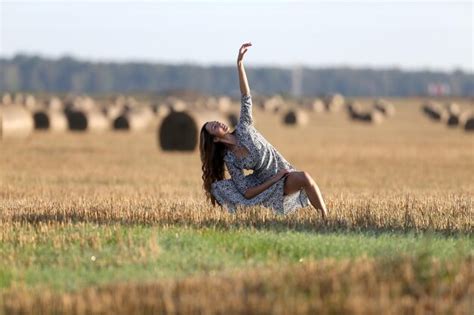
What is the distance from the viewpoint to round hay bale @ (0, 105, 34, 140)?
3259 cm

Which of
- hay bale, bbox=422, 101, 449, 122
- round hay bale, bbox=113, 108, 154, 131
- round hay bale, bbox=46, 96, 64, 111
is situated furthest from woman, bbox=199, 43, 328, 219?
hay bale, bbox=422, 101, 449, 122

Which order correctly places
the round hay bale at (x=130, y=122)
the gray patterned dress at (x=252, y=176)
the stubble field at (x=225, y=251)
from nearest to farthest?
the stubble field at (x=225, y=251), the gray patterned dress at (x=252, y=176), the round hay bale at (x=130, y=122)

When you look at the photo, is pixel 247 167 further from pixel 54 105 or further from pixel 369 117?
pixel 54 105

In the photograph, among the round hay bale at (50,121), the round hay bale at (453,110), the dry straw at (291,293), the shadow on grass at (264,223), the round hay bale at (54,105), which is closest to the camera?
the dry straw at (291,293)

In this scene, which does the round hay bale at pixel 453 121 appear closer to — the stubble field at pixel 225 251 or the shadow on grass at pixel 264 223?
the stubble field at pixel 225 251

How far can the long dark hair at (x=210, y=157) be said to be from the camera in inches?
471

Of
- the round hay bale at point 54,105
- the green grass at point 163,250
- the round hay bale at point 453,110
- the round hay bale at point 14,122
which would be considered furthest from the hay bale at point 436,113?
the green grass at point 163,250

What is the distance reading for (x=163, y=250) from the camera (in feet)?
31.8

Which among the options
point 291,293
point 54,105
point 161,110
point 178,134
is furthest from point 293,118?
point 291,293

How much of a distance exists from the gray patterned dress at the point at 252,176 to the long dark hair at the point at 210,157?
7cm

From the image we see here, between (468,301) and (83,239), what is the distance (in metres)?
3.91

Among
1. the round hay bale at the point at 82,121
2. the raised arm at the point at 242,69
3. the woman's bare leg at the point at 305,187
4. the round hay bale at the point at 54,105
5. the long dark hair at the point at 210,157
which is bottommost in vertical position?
the round hay bale at the point at 54,105

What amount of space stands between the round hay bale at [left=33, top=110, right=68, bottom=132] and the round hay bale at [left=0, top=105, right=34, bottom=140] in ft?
24.0

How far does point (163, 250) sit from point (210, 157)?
8.06 ft
